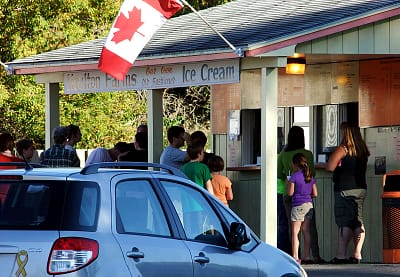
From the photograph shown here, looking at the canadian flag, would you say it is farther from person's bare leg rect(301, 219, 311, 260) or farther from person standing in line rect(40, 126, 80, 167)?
person's bare leg rect(301, 219, 311, 260)

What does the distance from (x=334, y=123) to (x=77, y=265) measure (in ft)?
34.6

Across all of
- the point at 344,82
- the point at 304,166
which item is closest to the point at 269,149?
the point at 304,166

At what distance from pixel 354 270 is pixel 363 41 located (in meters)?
2.67

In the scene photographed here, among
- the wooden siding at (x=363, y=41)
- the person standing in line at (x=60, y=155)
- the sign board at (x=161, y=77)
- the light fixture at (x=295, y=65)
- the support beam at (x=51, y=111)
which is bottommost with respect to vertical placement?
the person standing in line at (x=60, y=155)

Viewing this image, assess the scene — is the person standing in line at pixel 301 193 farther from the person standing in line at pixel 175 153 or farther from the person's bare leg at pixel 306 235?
the person standing in line at pixel 175 153

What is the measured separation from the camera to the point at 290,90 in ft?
60.9

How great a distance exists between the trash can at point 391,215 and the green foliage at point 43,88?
43.0 ft

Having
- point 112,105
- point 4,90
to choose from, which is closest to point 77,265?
point 4,90

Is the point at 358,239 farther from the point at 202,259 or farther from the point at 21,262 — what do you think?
the point at 21,262

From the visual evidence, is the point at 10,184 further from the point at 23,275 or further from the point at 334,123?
the point at 334,123

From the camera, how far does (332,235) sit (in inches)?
700

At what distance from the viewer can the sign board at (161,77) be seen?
49.8 ft

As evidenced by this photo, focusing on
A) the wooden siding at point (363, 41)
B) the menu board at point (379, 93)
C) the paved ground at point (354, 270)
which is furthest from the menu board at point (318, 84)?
the paved ground at point (354, 270)

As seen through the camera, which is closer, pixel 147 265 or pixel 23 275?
pixel 23 275
